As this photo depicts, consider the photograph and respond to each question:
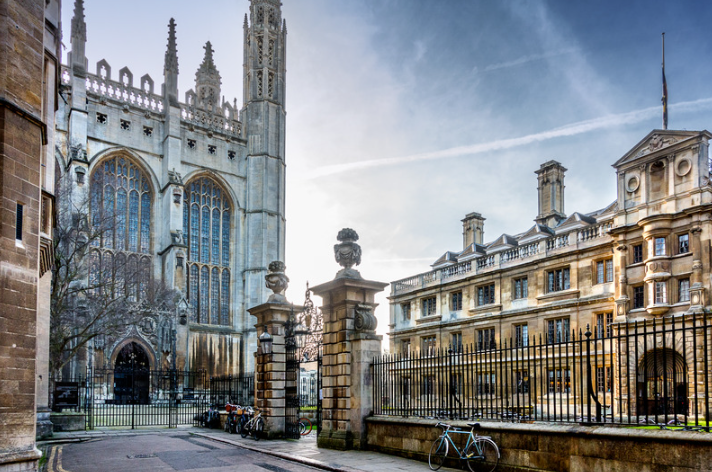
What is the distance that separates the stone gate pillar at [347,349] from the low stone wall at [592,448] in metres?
2.30

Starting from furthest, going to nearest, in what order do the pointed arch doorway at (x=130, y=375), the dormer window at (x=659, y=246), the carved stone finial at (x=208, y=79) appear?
the carved stone finial at (x=208, y=79), the pointed arch doorway at (x=130, y=375), the dormer window at (x=659, y=246)

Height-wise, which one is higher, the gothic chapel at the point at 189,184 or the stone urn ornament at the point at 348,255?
the gothic chapel at the point at 189,184

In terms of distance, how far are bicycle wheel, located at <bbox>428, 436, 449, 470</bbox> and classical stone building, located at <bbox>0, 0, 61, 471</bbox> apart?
6369 millimetres

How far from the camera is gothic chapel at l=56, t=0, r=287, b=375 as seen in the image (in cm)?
3934

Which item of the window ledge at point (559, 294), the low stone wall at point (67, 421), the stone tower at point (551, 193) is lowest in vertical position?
the low stone wall at point (67, 421)

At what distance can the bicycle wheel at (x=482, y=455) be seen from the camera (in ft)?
33.9

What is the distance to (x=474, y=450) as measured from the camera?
10531 millimetres

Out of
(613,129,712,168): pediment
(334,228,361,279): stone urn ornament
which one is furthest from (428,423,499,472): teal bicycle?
(613,129,712,168): pediment

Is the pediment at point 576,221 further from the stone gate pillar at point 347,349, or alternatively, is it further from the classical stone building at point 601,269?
the stone gate pillar at point 347,349

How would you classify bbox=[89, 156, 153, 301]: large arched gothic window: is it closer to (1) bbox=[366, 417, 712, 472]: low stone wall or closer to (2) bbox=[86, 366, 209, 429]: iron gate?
(2) bbox=[86, 366, 209, 429]: iron gate

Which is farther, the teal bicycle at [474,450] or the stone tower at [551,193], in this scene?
the stone tower at [551,193]

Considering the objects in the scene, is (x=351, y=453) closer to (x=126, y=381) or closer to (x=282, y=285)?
(x=282, y=285)

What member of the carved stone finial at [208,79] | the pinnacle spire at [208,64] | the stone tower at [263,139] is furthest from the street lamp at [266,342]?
the pinnacle spire at [208,64]

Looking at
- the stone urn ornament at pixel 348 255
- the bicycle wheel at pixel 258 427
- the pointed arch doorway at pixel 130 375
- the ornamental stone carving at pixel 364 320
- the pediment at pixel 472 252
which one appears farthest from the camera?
the pointed arch doorway at pixel 130 375
